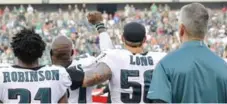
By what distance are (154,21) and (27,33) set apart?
17992mm

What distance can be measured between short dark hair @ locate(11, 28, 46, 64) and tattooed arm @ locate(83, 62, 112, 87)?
43cm

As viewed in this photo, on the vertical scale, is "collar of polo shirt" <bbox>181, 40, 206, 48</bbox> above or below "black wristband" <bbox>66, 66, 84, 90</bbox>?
above

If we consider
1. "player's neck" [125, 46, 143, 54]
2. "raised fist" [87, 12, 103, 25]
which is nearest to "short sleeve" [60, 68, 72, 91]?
"player's neck" [125, 46, 143, 54]

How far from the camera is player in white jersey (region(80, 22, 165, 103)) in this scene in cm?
354

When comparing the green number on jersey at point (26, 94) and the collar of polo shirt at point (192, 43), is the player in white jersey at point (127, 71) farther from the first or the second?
the collar of polo shirt at point (192, 43)

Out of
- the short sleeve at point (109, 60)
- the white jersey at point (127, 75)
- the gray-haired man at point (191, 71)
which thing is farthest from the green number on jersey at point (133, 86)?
the gray-haired man at point (191, 71)

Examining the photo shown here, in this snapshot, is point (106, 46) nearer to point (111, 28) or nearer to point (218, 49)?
point (218, 49)

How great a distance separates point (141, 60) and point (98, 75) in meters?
0.32

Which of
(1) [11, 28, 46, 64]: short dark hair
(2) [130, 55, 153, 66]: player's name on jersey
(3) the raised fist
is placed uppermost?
(3) the raised fist

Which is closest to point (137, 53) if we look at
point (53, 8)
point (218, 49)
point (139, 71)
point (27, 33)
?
point (139, 71)

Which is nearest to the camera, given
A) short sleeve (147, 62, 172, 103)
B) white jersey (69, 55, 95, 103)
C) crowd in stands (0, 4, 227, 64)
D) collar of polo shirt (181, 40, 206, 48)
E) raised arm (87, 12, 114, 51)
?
short sleeve (147, 62, 172, 103)

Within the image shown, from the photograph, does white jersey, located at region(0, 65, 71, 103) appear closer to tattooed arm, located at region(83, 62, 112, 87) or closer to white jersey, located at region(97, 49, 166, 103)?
tattooed arm, located at region(83, 62, 112, 87)

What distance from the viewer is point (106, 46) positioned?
13.6ft

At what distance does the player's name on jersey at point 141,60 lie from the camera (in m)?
3.59
